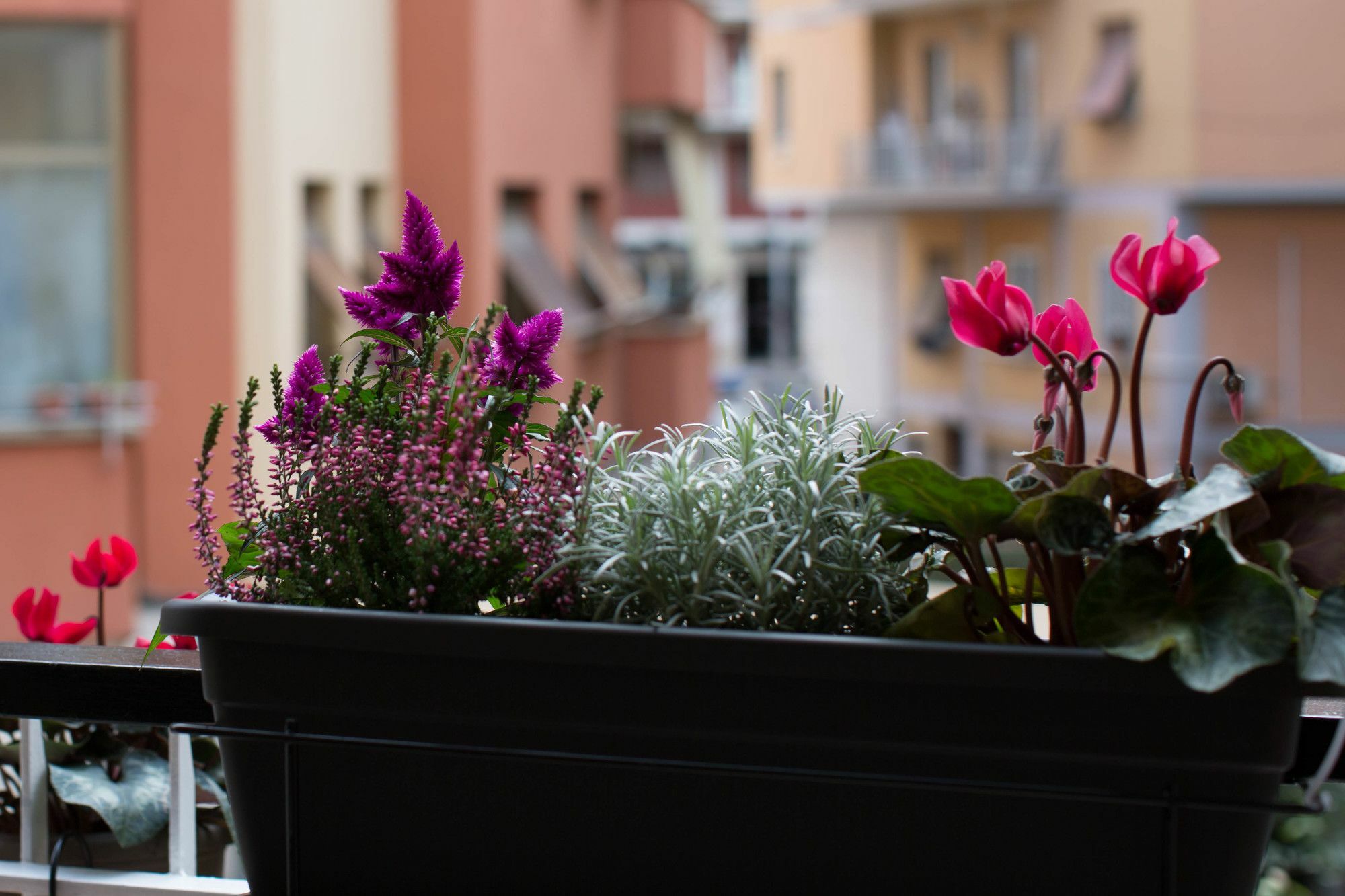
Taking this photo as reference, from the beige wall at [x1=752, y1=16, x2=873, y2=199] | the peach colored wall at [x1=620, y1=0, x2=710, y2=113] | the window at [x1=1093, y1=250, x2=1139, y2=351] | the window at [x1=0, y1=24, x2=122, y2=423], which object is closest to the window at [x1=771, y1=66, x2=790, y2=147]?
the beige wall at [x1=752, y1=16, x2=873, y2=199]

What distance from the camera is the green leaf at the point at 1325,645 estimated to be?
25.4 inches

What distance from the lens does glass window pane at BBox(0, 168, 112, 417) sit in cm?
604

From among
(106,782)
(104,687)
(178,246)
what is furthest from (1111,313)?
(104,687)

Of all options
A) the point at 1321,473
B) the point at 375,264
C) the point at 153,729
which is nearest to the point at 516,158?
the point at 375,264

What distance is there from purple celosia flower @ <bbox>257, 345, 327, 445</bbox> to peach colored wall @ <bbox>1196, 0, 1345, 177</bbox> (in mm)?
10488

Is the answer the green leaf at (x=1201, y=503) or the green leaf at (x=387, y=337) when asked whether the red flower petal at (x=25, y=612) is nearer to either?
the green leaf at (x=387, y=337)

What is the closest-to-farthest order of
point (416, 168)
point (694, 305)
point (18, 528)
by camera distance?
point (18, 528) < point (416, 168) < point (694, 305)

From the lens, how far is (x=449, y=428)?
813mm

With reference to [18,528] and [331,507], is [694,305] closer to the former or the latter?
[18,528]

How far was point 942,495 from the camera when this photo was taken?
72 centimetres

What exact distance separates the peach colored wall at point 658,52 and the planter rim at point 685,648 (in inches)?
401

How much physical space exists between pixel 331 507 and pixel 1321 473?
0.46m

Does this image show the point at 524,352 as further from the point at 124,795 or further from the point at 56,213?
the point at 56,213

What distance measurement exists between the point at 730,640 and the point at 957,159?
41.2 feet
